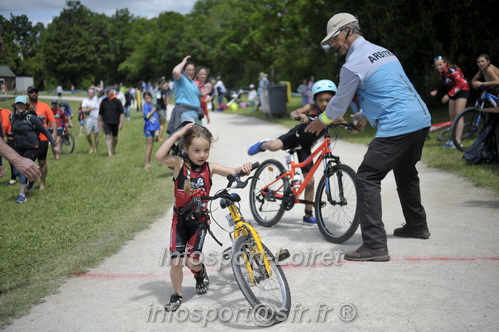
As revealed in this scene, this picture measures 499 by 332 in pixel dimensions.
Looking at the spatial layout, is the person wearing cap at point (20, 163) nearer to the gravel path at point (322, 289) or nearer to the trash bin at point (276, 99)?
the gravel path at point (322, 289)

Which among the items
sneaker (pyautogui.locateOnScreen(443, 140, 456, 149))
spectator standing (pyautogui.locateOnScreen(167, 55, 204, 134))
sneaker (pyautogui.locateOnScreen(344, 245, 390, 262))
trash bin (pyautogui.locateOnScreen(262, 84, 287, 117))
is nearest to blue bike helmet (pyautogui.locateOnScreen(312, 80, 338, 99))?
sneaker (pyautogui.locateOnScreen(344, 245, 390, 262))

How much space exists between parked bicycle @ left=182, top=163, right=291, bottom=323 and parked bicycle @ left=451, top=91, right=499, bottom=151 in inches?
350

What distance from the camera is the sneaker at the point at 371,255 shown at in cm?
553

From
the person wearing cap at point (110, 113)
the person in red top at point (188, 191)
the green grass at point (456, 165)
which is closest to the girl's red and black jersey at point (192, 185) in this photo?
the person in red top at point (188, 191)

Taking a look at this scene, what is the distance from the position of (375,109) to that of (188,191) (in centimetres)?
220

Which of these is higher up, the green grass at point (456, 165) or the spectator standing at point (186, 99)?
the spectator standing at point (186, 99)

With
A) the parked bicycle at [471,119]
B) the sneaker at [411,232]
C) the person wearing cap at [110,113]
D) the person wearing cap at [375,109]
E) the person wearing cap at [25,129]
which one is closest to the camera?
the person wearing cap at [375,109]

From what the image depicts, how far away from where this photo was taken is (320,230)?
647 centimetres

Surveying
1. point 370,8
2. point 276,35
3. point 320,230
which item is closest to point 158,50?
point 276,35

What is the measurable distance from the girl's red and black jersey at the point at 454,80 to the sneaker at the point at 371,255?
8676mm

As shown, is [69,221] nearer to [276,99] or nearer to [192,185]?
[192,185]

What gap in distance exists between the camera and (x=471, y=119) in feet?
42.1

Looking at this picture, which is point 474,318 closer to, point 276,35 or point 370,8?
point 370,8

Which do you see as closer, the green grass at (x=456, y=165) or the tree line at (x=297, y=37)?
the green grass at (x=456, y=165)
